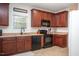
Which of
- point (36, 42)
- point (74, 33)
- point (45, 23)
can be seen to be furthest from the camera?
point (45, 23)

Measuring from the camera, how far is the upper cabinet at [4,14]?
2.88 metres

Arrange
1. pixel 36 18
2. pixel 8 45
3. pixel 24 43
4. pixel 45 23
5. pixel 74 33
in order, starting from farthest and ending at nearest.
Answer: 1. pixel 45 23
2. pixel 36 18
3. pixel 24 43
4. pixel 8 45
5. pixel 74 33

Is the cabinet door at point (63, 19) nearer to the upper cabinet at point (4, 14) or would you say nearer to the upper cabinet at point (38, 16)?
the upper cabinet at point (38, 16)

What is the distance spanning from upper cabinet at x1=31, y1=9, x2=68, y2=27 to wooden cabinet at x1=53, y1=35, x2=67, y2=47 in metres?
0.46

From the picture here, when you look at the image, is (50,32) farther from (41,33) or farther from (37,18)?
(37,18)

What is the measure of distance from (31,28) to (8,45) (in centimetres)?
117

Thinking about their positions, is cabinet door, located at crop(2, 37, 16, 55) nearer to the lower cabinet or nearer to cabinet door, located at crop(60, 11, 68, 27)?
the lower cabinet

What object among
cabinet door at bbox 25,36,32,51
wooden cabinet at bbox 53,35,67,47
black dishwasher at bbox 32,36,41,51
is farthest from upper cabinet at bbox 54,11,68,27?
cabinet door at bbox 25,36,32,51

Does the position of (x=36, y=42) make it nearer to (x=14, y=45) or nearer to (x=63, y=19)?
(x=14, y=45)

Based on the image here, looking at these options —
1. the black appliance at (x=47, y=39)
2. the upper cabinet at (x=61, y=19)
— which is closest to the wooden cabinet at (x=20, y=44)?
the black appliance at (x=47, y=39)

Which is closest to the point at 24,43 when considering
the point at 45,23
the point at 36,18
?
the point at 36,18

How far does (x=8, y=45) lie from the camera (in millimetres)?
2852

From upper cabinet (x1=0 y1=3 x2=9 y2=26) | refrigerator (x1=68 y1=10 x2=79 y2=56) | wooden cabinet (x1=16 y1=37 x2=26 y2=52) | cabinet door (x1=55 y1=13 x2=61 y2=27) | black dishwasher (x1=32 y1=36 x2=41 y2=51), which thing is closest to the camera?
refrigerator (x1=68 y1=10 x2=79 y2=56)

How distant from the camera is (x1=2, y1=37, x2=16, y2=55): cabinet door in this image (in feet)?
9.10
